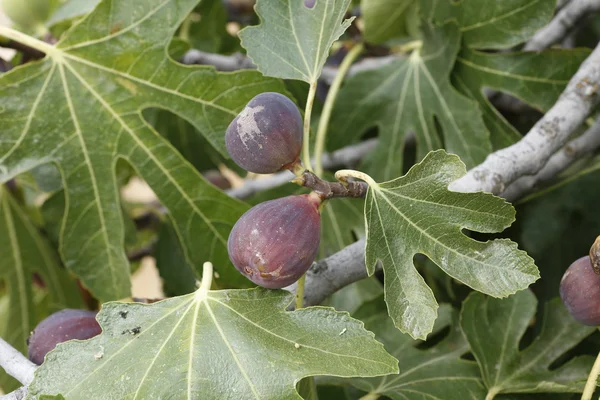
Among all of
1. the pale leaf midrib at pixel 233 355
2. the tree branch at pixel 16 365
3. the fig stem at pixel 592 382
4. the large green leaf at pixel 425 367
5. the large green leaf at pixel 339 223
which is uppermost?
the tree branch at pixel 16 365

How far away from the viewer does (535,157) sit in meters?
0.92

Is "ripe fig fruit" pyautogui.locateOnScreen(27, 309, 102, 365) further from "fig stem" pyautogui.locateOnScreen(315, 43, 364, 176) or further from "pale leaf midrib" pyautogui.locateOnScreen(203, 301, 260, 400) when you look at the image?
"fig stem" pyautogui.locateOnScreen(315, 43, 364, 176)

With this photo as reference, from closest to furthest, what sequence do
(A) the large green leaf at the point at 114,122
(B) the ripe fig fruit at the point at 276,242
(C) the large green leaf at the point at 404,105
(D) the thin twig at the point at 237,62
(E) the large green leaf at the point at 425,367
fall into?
(B) the ripe fig fruit at the point at 276,242, (E) the large green leaf at the point at 425,367, (A) the large green leaf at the point at 114,122, (C) the large green leaf at the point at 404,105, (D) the thin twig at the point at 237,62

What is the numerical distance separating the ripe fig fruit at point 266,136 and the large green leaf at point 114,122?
27 centimetres

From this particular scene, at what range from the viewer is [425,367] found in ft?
3.31

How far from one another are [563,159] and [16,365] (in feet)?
2.81

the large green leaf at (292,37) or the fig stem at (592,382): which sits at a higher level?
the large green leaf at (292,37)

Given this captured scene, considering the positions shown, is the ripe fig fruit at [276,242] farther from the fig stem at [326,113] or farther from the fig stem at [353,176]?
the fig stem at [326,113]

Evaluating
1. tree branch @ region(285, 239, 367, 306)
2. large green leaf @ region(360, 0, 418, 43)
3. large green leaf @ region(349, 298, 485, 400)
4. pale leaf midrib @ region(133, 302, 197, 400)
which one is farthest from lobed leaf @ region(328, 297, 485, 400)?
large green leaf @ region(360, 0, 418, 43)

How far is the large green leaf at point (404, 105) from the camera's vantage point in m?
1.22

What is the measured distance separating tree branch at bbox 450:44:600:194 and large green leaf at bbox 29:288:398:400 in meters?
0.27

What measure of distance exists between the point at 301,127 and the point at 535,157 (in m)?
0.34

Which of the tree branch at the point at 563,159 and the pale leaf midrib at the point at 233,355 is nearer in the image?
the pale leaf midrib at the point at 233,355

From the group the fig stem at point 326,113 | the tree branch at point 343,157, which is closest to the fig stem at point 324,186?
the fig stem at point 326,113
